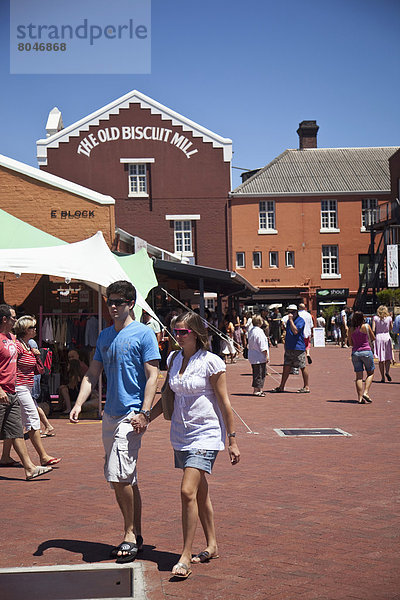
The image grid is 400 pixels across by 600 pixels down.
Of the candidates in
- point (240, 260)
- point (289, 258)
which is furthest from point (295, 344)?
point (289, 258)

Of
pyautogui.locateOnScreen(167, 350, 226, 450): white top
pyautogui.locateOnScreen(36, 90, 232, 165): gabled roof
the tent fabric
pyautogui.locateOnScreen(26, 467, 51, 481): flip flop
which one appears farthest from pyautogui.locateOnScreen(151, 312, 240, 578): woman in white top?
pyautogui.locateOnScreen(36, 90, 232, 165): gabled roof

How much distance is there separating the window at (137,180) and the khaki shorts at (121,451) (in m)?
37.6

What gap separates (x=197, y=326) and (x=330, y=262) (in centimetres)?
4309

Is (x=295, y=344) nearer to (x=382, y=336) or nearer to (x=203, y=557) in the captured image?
(x=382, y=336)

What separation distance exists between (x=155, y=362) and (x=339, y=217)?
4368 centimetres

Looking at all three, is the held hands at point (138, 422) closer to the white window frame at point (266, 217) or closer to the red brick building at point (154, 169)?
the red brick building at point (154, 169)

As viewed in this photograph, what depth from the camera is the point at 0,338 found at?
7840 millimetres

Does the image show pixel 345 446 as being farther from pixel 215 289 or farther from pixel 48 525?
pixel 215 289

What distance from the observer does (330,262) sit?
47344mm

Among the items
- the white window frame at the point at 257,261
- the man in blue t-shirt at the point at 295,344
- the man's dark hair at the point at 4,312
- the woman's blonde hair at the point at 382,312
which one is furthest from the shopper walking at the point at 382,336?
the white window frame at the point at 257,261

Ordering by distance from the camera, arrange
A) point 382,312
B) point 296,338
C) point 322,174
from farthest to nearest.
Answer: point 322,174
point 382,312
point 296,338

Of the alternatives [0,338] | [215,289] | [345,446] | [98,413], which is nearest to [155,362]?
[0,338]

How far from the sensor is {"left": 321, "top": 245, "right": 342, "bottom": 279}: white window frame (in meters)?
47.1

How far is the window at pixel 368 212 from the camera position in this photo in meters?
47.3
